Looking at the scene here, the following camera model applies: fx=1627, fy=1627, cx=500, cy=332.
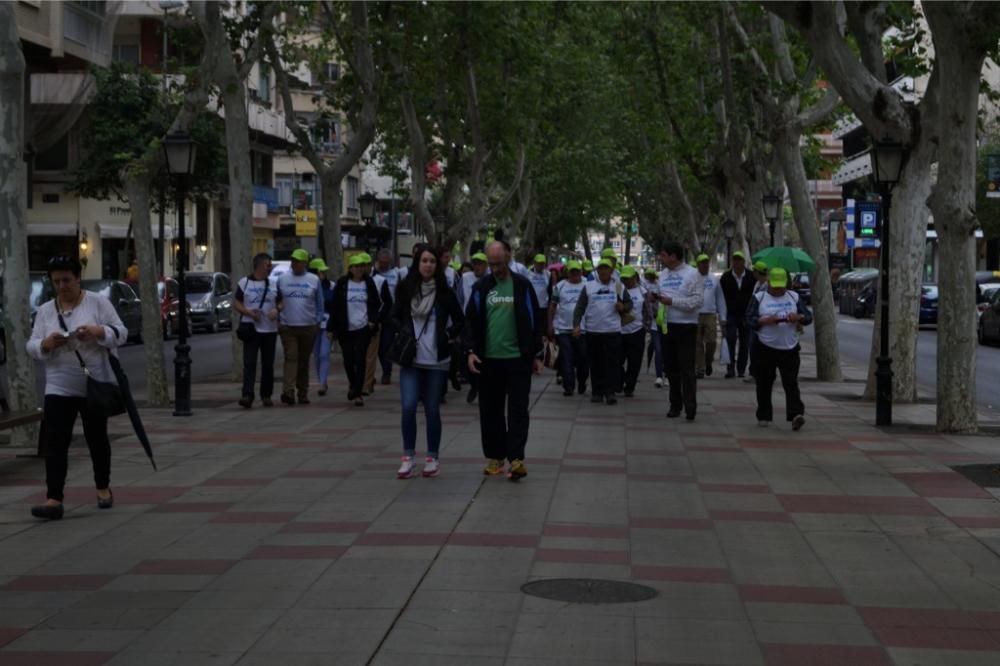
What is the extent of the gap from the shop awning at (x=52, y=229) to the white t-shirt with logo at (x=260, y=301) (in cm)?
3277

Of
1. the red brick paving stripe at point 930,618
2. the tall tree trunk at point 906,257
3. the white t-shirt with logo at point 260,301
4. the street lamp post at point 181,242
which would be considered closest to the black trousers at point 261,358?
the white t-shirt with logo at point 260,301

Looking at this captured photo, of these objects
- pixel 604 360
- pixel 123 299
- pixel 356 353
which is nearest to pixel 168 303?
pixel 123 299

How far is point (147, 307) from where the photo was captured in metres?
19.0

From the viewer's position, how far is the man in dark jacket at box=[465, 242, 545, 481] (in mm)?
12469

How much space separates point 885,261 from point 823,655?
12338 millimetres

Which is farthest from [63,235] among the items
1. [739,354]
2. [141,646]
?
[141,646]

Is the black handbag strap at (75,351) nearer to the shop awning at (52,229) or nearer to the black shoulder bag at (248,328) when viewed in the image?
the black shoulder bag at (248,328)

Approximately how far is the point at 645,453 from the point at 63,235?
39.4 metres

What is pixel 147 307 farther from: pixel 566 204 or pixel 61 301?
pixel 566 204

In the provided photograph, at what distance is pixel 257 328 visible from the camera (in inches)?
750

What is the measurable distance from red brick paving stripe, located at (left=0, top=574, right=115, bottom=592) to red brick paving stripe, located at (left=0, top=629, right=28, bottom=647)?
90 cm

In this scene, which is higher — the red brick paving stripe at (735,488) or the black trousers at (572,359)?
the black trousers at (572,359)

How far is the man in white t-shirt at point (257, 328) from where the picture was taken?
19.0 meters

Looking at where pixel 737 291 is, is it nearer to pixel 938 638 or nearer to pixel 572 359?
pixel 572 359
